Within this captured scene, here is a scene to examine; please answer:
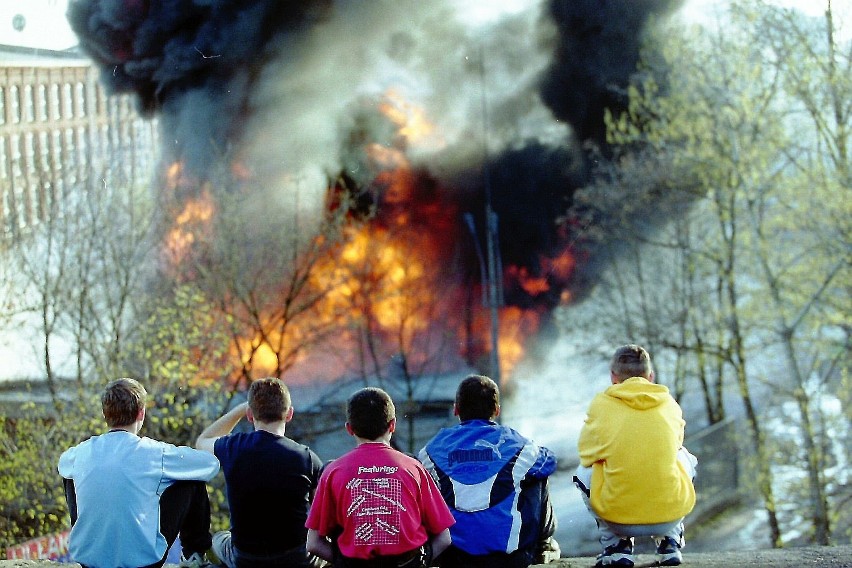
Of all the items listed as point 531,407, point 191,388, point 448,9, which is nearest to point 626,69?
point 448,9

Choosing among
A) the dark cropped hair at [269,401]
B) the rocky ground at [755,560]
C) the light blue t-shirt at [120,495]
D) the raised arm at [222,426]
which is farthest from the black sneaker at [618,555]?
the light blue t-shirt at [120,495]

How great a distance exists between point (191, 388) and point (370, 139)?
4101mm

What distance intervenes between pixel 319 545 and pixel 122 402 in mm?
1104

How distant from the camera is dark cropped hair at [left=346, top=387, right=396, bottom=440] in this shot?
4.11m

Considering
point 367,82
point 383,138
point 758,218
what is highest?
point 367,82

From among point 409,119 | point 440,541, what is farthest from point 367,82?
point 440,541

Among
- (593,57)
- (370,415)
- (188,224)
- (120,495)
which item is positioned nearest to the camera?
(370,415)

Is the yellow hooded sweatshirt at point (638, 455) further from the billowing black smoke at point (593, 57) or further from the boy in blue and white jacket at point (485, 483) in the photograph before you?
the billowing black smoke at point (593, 57)

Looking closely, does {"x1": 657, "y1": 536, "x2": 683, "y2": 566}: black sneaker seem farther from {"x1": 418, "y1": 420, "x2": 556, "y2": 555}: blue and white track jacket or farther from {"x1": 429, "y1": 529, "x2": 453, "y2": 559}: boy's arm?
{"x1": 429, "y1": 529, "x2": 453, "y2": 559}: boy's arm

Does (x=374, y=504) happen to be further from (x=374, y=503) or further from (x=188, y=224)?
(x=188, y=224)

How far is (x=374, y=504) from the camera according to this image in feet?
13.1

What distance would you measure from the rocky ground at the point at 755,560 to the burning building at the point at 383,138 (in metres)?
6.53

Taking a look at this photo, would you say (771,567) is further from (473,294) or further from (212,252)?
(212,252)

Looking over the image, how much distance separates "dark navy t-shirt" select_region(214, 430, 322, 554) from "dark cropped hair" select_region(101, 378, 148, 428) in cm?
41
